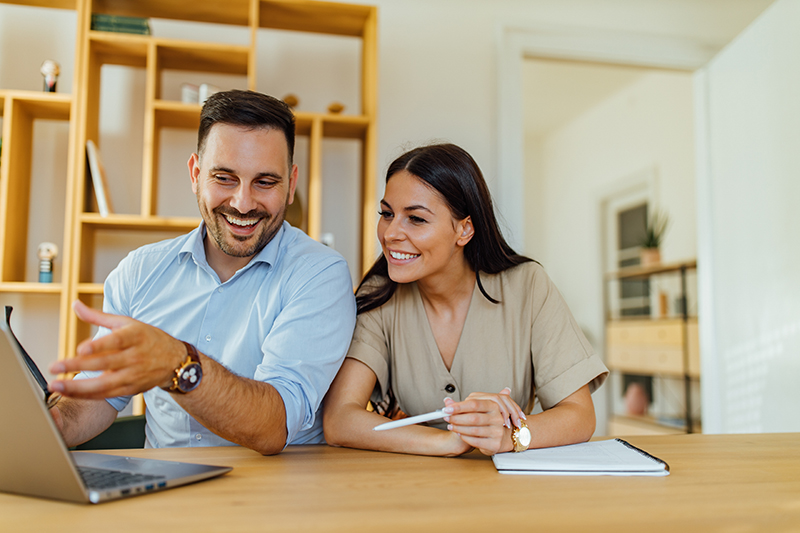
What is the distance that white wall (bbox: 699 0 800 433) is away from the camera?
254 centimetres

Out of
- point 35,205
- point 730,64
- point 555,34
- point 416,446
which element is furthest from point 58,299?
point 730,64

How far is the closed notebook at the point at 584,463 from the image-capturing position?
3.12 ft

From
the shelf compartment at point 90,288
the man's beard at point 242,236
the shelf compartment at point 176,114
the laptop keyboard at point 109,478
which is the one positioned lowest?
the laptop keyboard at point 109,478

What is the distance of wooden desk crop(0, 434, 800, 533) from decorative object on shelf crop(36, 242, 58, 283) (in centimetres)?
159

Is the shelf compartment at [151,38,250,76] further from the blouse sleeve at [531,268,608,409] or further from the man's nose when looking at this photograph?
the blouse sleeve at [531,268,608,409]

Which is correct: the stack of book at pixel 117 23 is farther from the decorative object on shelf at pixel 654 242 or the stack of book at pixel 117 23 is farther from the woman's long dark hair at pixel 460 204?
the decorative object on shelf at pixel 654 242

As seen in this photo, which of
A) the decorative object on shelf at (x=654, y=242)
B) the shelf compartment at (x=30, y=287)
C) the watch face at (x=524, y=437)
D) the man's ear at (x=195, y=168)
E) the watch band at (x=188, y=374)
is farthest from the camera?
the decorative object on shelf at (x=654, y=242)

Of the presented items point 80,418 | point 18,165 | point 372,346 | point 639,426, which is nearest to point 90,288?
point 18,165

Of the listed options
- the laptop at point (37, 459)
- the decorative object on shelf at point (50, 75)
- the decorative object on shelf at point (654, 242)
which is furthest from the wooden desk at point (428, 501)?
the decorative object on shelf at point (654, 242)

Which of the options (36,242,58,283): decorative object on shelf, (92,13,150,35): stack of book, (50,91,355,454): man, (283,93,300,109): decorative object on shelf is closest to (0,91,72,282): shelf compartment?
(36,242,58,283): decorative object on shelf

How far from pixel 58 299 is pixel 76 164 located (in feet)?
1.95

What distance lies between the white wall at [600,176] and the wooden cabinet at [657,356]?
0.25 meters

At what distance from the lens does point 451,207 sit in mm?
1538

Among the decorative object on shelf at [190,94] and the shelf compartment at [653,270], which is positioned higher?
the decorative object on shelf at [190,94]
